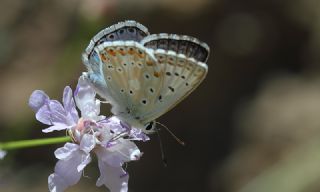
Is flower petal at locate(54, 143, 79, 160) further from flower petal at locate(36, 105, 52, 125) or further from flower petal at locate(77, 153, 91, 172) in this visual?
flower petal at locate(36, 105, 52, 125)

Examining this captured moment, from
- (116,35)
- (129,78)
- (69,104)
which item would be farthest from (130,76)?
(69,104)

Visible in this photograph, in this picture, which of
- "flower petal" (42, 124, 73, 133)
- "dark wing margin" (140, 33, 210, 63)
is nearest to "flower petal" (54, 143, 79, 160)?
"flower petal" (42, 124, 73, 133)

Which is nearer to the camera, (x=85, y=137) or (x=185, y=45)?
(x=185, y=45)

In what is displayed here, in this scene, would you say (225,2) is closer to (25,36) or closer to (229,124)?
(229,124)

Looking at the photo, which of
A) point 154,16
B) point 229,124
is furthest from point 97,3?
point 229,124

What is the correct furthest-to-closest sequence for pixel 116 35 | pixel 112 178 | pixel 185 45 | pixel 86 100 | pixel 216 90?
pixel 216 90 < pixel 86 100 < pixel 112 178 < pixel 116 35 < pixel 185 45

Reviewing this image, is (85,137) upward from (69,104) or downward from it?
downward

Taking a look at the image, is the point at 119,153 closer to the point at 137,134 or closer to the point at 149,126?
the point at 137,134
